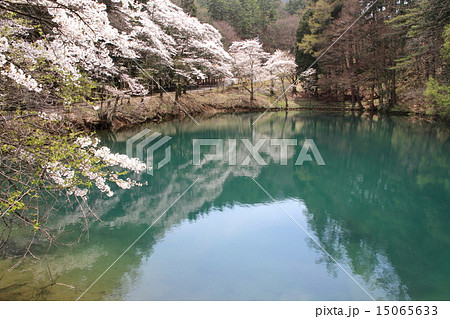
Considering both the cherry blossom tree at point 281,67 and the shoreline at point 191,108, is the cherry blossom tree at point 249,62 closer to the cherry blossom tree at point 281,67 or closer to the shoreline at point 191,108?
the cherry blossom tree at point 281,67

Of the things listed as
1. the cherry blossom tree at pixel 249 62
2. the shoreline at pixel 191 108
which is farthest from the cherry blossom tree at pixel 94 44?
the cherry blossom tree at pixel 249 62

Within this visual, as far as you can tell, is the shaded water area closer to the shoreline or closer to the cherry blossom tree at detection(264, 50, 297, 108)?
the shoreline

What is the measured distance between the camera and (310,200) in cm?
809

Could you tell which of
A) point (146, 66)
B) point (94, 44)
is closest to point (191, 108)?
point (146, 66)

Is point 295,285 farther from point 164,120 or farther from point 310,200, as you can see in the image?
point 164,120

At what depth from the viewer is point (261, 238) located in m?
5.93

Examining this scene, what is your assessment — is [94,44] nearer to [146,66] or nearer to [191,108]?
[146,66]

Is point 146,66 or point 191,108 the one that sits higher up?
point 146,66

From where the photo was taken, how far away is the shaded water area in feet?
14.2

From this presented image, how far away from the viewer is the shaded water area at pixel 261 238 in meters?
4.34

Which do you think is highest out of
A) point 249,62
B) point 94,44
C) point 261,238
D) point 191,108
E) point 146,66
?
point 249,62

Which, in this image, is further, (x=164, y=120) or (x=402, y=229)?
(x=164, y=120)
